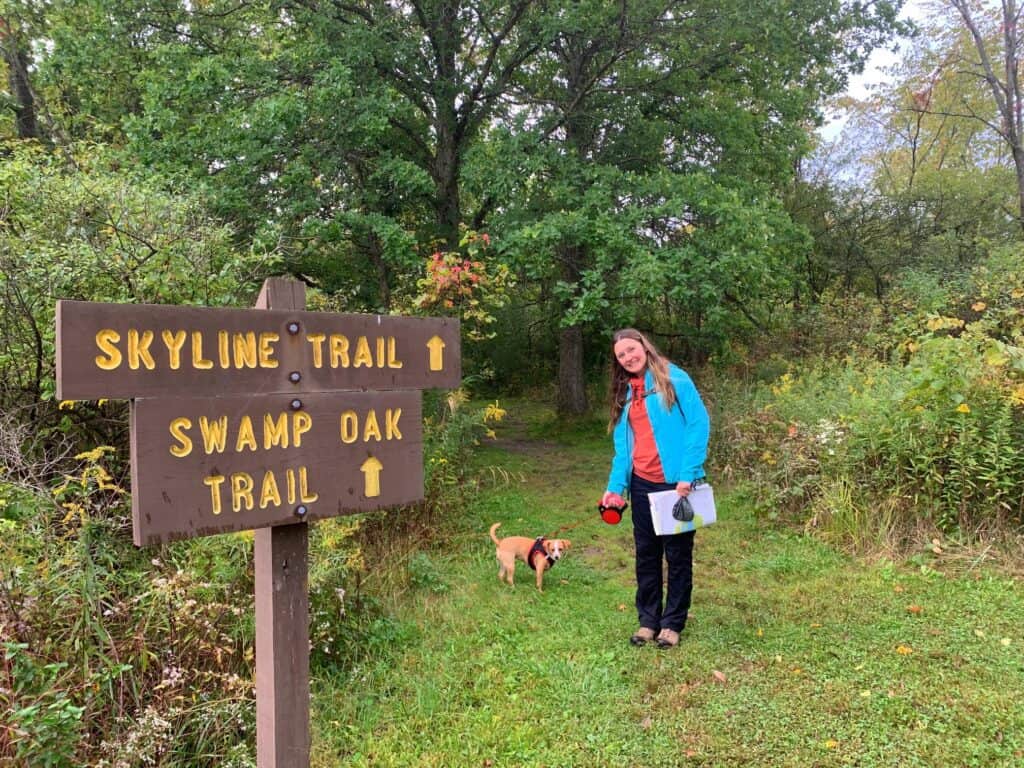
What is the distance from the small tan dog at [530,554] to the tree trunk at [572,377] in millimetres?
6713

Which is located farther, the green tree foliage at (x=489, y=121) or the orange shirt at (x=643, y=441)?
the green tree foliage at (x=489, y=121)

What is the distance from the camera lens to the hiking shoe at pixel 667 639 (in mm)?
3602

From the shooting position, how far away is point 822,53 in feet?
27.6

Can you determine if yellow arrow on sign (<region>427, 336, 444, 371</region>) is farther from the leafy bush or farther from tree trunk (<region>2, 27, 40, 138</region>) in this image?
tree trunk (<region>2, 27, 40, 138</region>)

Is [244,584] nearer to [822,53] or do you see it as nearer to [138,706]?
[138,706]

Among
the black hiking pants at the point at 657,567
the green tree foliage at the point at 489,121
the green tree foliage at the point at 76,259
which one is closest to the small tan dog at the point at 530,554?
the black hiking pants at the point at 657,567

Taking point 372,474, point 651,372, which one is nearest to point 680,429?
point 651,372

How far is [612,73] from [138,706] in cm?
948

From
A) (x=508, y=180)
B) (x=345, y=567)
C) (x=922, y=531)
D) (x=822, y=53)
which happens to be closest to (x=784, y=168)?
(x=822, y=53)

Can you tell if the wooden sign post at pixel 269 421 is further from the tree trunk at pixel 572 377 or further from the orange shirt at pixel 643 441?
the tree trunk at pixel 572 377

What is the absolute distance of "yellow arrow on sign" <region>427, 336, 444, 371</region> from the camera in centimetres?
239

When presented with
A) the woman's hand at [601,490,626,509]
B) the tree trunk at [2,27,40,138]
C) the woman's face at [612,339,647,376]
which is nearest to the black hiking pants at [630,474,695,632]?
the woman's hand at [601,490,626,509]

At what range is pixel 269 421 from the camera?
193 centimetres

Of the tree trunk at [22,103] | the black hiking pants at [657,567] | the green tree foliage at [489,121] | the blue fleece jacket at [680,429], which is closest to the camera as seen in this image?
the blue fleece jacket at [680,429]
